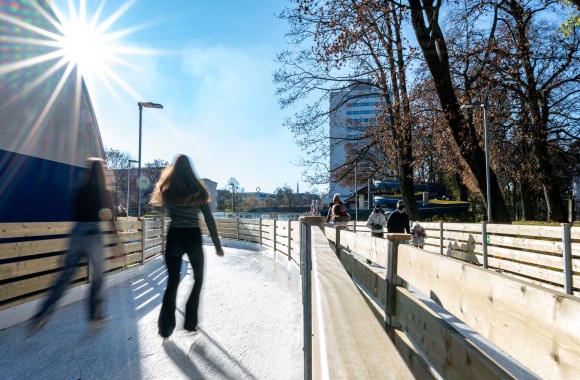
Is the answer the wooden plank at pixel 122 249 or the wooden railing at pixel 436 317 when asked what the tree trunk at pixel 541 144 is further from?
the wooden plank at pixel 122 249

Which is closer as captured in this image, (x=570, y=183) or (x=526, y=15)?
(x=526, y=15)

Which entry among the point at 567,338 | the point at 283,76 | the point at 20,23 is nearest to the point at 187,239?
the point at 567,338

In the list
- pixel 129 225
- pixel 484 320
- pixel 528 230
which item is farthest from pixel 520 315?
pixel 129 225

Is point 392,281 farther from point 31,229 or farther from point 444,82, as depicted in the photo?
point 444,82

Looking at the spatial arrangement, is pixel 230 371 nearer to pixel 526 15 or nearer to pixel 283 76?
pixel 283 76

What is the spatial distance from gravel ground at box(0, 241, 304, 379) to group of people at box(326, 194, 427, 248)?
177 inches

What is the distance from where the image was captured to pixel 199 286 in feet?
13.4

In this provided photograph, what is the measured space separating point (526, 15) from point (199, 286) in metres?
14.7

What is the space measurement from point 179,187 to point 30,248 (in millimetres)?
2763

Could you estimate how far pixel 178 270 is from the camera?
4.07 m

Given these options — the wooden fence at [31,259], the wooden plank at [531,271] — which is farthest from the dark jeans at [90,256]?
the wooden plank at [531,271]

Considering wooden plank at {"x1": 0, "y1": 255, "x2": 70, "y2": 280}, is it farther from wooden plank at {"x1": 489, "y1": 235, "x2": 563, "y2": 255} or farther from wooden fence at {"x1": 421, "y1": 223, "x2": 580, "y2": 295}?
wooden plank at {"x1": 489, "y1": 235, "x2": 563, "y2": 255}

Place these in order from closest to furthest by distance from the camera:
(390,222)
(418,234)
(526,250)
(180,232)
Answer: (180,232)
(526,250)
(390,222)
(418,234)

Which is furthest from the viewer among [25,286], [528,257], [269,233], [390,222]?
[269,233]
